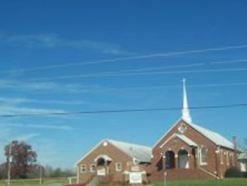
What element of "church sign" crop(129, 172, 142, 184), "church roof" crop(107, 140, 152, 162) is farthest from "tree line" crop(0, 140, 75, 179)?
"church sign" crop(129, 172, 142, 184)

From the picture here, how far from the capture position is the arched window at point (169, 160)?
252 ft

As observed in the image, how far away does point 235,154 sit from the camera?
90.8 m

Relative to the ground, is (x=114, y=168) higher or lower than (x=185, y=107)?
lower

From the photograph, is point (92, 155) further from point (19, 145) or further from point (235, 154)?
point (19, 145)

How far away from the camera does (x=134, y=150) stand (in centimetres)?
9162

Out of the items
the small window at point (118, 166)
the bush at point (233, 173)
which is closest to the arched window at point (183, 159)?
the bush at point (233, 173)

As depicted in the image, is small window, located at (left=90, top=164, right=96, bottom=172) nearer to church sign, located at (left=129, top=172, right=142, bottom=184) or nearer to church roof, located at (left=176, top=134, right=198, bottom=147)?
church roof, located at (left=176, top=134, right=198, bottom=147)

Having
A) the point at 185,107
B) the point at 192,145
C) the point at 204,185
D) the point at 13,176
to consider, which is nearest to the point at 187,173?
the point at 192,145

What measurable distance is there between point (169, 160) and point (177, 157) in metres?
2.19

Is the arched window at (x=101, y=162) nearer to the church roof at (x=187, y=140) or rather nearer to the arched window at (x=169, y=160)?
the arched window at (x=169, y=160)

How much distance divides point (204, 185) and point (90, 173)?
34.6m

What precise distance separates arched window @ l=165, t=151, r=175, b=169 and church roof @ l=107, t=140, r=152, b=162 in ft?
31.6

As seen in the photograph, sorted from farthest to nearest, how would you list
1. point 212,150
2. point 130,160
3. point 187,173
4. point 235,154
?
point 235,154 → point 130,160 → point 212,150 → point 187,173

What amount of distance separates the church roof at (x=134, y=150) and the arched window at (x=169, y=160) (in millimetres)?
9640
